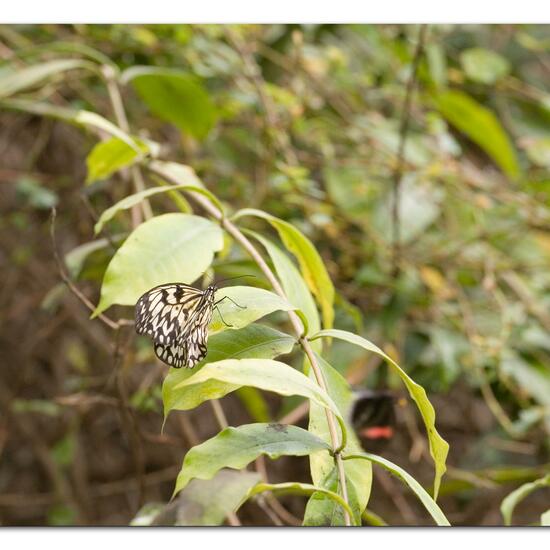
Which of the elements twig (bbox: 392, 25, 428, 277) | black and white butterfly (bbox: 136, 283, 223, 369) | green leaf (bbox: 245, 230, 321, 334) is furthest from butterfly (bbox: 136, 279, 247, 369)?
twig (bbox: 392, 25, 428, 277)

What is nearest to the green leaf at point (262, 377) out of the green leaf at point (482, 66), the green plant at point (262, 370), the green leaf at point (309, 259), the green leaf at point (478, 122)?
the green plant at point (262, 370)

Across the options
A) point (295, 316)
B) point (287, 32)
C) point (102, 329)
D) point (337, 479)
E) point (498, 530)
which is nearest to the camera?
point (337, 479)

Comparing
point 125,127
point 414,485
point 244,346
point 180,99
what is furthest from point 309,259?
point 180,99

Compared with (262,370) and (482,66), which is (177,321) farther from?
(482,66)

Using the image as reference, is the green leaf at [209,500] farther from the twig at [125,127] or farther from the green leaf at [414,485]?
the twig at [125,127]

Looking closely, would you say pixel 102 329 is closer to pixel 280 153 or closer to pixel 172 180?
pixel 280 153

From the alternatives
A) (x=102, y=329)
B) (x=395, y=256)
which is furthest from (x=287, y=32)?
(x=102, y=329)

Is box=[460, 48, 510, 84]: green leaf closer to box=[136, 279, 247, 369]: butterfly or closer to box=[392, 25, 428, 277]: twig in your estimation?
box=[392, 25, 428, 277]: twig
